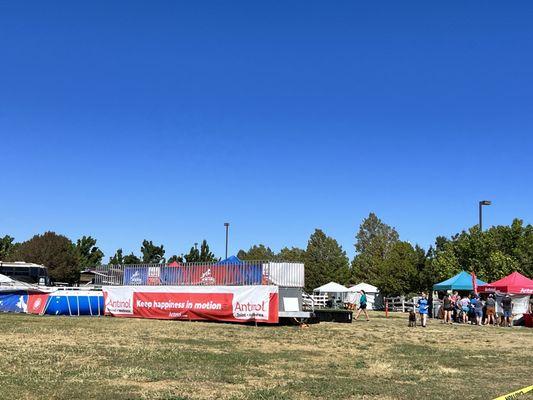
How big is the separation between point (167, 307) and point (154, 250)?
36895mm

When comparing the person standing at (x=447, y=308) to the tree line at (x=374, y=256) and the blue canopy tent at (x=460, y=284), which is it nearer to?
the blue canopy tent at (x=460, y=284)

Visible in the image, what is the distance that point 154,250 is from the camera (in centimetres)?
6238

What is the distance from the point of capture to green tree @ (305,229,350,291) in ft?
207

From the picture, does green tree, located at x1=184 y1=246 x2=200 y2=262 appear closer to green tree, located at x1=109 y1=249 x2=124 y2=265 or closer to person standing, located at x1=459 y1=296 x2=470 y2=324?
green tree, located at x1=109 y1=249 x2=124 y2=265

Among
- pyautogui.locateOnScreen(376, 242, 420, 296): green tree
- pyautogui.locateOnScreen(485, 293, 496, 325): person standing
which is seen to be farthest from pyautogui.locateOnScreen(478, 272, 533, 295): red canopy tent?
pyautogui.locateOnScreen(376, 242, 420, 296): green tree

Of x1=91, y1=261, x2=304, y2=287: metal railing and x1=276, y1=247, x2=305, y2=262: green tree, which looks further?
x1=276, y1=247, x2=305, y2=262: green tree

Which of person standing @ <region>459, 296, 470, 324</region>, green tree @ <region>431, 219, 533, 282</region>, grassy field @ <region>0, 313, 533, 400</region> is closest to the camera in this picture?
grassy field @ <region>0, 313, 533, 400</region>

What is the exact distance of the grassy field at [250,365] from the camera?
8.72 meters

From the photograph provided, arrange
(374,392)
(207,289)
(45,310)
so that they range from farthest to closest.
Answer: (45,310) < (207,289) < (374,392)

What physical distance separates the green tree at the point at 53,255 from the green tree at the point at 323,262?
2653 cm

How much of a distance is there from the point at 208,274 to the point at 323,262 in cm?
4129

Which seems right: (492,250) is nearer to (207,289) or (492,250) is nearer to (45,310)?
(207,289)

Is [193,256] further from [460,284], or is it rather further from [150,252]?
[460,284]

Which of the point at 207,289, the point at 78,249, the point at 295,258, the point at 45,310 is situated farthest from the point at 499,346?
the point at 78,249
